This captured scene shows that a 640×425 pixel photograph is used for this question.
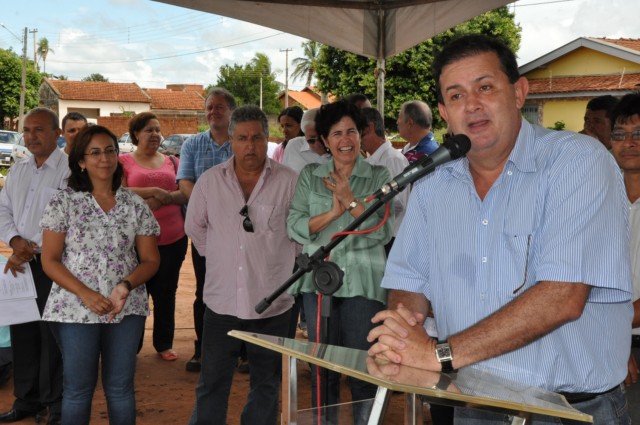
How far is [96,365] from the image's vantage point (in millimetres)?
4023

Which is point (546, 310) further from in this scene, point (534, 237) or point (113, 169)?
point (113, 169)

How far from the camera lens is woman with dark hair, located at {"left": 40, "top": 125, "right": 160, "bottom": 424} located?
13.0 ft

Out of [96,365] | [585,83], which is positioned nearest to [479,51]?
[96,365]

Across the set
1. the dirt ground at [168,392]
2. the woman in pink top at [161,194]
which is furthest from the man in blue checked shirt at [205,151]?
the dirt ground at [168,392]

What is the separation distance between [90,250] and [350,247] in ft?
4.92

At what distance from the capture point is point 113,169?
4.26 meters

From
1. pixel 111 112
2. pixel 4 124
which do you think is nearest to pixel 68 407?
pixel 4 124

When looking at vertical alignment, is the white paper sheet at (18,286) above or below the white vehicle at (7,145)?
below

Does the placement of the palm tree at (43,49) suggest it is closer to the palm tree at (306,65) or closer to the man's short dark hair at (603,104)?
the palm tree at (306,65)

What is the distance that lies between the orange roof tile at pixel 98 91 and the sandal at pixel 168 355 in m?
64.3

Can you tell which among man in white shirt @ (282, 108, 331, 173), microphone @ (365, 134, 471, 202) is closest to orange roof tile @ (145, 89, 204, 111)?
man in white shirt @ (282, 108, 331, 173)

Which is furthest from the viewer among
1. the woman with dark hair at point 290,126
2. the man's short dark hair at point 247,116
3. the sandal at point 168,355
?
the woman with dark hair at point 290,126

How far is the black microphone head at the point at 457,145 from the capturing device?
211 centimetres

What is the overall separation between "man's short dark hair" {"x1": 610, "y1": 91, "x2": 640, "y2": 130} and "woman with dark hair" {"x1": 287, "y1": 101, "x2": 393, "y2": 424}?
1316 mm
